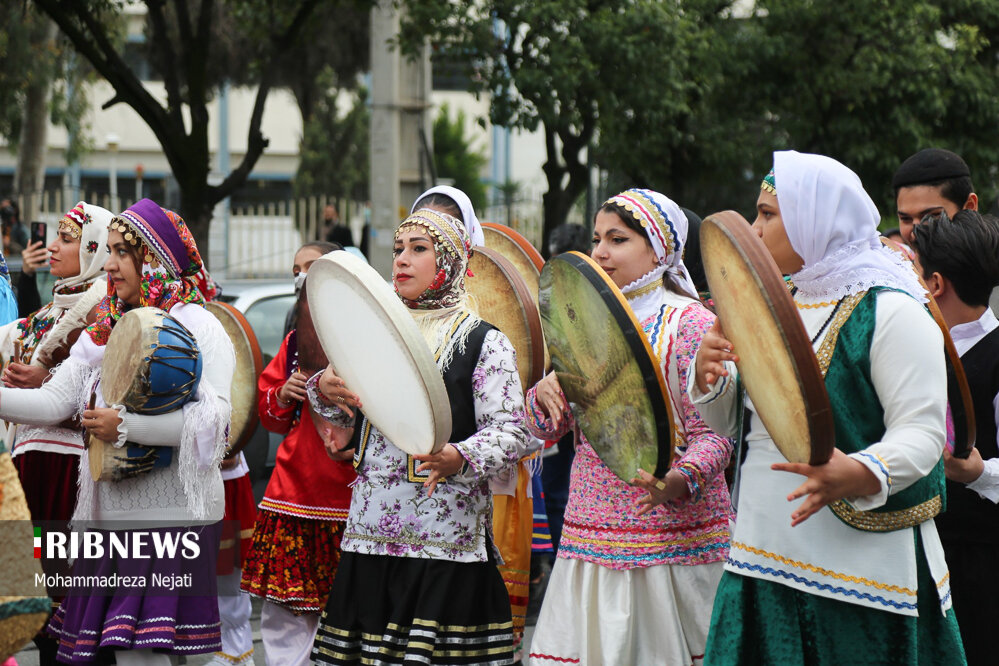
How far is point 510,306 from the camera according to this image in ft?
15.6

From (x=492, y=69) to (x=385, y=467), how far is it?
7792 mm

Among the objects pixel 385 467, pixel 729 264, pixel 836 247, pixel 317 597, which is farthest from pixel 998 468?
pixel 317 597

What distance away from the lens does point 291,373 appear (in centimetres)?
492

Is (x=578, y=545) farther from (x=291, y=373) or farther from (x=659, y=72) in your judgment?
(x=659, y=72)

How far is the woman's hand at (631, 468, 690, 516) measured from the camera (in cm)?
330

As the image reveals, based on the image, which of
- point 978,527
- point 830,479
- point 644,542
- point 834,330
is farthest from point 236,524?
point 830,479

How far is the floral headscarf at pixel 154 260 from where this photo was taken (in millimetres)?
4348

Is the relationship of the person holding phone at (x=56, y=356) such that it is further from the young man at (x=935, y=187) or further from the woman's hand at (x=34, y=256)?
the young man at (x=935, y=187)

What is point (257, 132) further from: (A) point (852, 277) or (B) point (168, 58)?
(A) point (852, 277)

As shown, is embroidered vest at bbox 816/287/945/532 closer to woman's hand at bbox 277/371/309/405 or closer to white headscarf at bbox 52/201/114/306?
woman's hand at bbox 277/371/309/405

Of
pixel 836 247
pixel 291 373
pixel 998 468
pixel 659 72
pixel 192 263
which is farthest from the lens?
pixel 659 72

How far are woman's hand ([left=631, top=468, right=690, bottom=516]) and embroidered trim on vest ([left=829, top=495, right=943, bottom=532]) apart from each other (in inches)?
21.6

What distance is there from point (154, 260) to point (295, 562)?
130cm

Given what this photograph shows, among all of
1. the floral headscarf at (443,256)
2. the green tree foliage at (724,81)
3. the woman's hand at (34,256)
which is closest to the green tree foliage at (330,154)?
the green tree foliage at (724,81)
